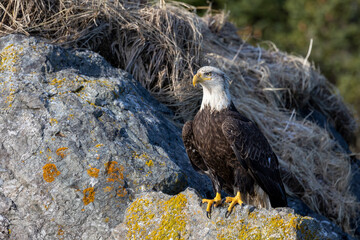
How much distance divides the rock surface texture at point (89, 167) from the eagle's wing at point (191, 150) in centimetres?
9

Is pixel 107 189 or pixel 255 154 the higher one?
pixel 255 154

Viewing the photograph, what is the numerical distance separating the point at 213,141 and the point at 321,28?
11.2 meters

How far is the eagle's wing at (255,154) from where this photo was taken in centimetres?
425

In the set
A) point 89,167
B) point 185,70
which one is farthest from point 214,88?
point 89,167

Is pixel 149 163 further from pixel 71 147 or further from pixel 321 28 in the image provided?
pixel 321 28

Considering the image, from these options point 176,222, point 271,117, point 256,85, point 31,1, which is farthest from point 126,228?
point 256,85

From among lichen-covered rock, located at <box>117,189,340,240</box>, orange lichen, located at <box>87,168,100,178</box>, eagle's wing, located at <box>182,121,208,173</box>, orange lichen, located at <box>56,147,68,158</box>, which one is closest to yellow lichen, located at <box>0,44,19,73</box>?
orange lichen, located at <box>56,147,68,158</box>

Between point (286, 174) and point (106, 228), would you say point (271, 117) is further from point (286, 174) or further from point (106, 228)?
point (106, 228)

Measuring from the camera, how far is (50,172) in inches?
152

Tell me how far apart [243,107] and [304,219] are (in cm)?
305

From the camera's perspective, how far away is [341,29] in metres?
14.2

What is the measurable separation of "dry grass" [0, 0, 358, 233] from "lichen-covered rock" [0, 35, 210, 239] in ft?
1.76

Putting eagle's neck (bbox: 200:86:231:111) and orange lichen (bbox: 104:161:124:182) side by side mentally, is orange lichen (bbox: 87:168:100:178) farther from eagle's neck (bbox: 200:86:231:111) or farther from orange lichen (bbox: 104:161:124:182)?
eagle's neck (bbox: 200:86:231:111)

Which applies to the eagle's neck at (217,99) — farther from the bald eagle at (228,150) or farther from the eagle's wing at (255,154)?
the eagle's wing at (255,154)
